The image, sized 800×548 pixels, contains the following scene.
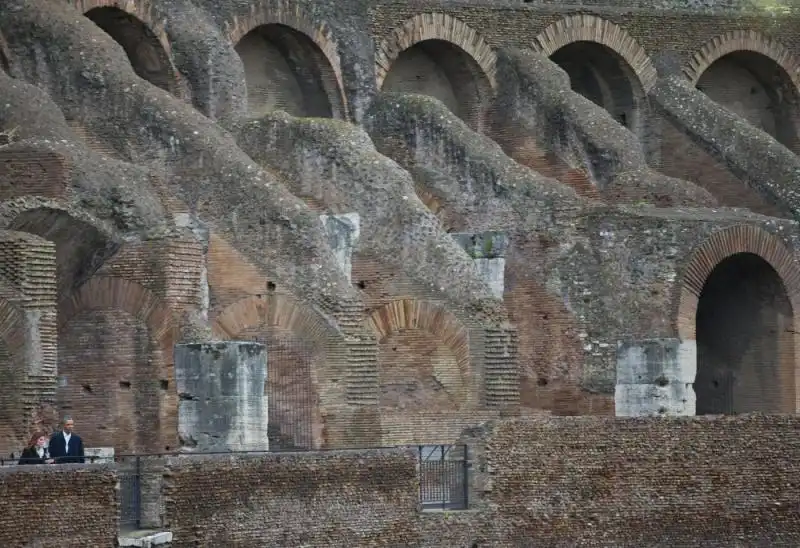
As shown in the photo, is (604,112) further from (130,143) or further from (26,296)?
(26,296)

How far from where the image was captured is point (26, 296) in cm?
2977

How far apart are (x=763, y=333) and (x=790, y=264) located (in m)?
1.52

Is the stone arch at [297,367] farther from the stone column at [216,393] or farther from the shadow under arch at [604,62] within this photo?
the shadow under arch at [604,62]

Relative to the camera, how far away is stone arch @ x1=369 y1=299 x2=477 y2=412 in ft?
118

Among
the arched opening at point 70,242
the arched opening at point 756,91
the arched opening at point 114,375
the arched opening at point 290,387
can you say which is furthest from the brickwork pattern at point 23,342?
the arched opening at point 756,91

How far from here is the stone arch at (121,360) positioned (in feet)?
107

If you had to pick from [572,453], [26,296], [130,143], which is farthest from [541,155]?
[26,296]

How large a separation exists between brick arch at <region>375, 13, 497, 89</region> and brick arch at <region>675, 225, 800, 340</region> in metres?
5.83

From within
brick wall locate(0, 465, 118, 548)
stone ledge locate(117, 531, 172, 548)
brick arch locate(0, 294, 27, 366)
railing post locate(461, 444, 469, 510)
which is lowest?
stone ledge locate(117, 531, 172, 548)

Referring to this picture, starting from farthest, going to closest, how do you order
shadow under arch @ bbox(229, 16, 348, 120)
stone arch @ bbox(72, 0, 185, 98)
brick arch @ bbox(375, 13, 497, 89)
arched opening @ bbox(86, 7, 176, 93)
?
brick arch @ bbox(375, 13, 497, 89) → shadow under arch @ bbox(229, 16, 348, 120) → arched opening @ bbox(86, 7, 176, 93) → stone arch @ bbox(72, 0, 185, 98)

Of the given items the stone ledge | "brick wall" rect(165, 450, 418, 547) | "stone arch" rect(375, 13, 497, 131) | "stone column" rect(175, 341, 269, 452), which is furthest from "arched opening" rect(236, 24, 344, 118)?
the stone ledge

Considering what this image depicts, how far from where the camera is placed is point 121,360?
32656mm

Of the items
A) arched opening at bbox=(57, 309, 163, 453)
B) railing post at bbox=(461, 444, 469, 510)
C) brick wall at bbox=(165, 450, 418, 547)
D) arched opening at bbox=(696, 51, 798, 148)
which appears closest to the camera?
brick wall at bbox=(165, 450, 418, 547)

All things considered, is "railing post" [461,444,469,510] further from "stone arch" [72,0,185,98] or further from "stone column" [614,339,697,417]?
"stone arch" [72,0,185,98]
